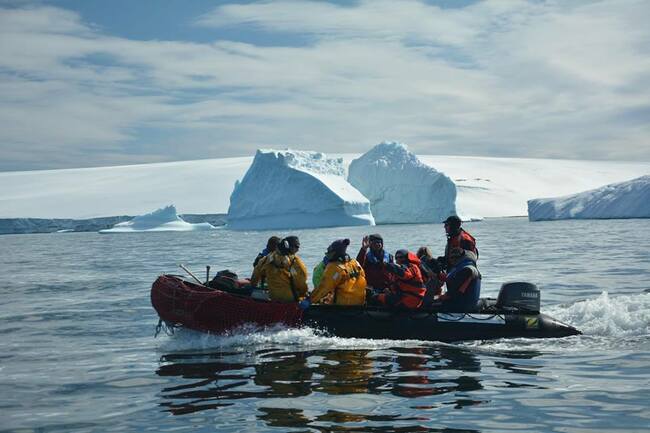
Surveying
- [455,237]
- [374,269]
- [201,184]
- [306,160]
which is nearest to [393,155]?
[306,160]

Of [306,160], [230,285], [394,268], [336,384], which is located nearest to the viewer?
[336,384]

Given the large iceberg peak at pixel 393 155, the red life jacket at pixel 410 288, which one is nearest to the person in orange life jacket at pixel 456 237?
the red life jacket at pixel 410 288

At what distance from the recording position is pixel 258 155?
165ft

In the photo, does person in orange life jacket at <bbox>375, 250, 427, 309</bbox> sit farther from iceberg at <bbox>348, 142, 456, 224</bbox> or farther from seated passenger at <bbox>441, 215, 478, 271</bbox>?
iceberg at <bbox>348, 142, 456, 224</bbox>

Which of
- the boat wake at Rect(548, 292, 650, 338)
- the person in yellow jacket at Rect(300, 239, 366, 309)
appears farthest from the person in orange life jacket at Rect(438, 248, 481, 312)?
the boat wake at Rect(548, 292, 650, 338)

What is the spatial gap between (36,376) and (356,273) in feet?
12.2

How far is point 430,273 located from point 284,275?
177 cm

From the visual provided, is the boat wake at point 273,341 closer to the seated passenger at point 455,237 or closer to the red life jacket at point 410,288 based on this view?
the red life jacket at point 410,288

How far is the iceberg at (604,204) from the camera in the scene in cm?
5144

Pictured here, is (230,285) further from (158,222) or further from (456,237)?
(158,222)

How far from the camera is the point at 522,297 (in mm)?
9000

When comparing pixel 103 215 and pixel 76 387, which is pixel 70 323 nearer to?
pixel 76 387

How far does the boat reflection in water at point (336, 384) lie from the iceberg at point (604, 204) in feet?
156

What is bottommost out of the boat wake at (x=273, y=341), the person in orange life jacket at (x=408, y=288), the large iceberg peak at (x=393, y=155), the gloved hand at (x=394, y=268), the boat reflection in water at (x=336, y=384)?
the boat reflection in water at (x=336, y=384)
